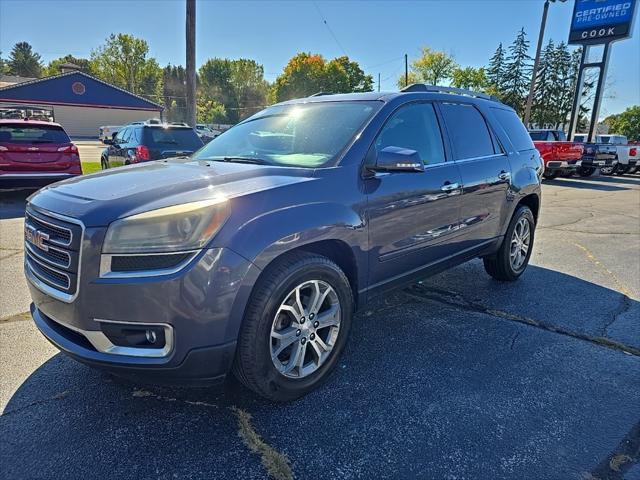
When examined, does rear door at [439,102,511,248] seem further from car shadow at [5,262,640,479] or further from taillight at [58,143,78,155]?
taillight at [58,143,78,155]

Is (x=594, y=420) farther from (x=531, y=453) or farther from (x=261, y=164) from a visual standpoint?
(x=261, y=164)

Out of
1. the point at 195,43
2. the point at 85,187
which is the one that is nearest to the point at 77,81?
the point at 195,43

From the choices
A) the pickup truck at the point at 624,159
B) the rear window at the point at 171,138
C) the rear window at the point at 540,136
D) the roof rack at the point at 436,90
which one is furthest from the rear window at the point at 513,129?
the pickup truck at the point at 624,159

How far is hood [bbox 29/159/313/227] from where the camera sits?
89.6 inches

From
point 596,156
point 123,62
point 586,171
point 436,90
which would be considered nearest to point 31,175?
point 436,90

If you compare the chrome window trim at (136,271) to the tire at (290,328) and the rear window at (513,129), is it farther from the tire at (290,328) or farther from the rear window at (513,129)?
the rear window at (513,129)

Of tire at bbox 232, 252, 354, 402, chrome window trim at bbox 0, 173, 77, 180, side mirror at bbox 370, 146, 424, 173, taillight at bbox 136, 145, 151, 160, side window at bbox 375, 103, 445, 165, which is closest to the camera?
tire at bbox 232, 252, 354, 402

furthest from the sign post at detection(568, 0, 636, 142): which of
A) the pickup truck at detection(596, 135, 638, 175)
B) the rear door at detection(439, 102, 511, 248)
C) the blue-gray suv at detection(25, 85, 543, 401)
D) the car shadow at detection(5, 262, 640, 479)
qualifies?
the car shadow at detection(5, 262, 640, 479)

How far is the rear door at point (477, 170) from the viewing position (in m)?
3.98

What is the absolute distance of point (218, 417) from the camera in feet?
8.40

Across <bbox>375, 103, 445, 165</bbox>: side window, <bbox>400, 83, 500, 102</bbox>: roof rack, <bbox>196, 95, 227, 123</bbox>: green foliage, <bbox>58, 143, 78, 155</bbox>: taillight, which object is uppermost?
<bbox>196, 95, 227, 123</bbox>: green foliage

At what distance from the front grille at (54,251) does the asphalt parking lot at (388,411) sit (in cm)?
78

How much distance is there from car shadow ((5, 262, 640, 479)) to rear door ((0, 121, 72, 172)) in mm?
7124

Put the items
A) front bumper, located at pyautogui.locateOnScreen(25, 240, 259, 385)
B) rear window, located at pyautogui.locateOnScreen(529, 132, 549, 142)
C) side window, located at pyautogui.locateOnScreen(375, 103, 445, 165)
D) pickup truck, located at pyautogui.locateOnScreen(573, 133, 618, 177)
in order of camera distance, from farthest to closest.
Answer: pickup truck, located at pyautogui.locateOnScreen(573, 133, 618, 177) → rear window, located at pyautogui.locateOnScreen(529, 132, 549, 142) → side window, located at pyautogui.locateOnScreen(375, 103, 445, 165) → front bumper, located at pyautogui.locateOnScreen(25, 240, 259, 385)
